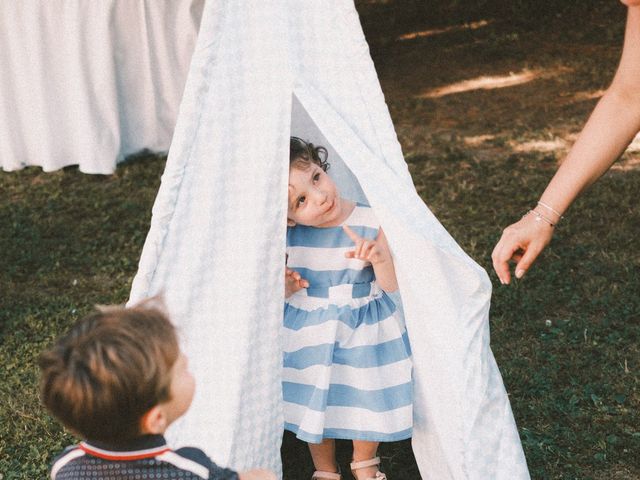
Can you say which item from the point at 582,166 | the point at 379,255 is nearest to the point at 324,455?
the point at 379,255

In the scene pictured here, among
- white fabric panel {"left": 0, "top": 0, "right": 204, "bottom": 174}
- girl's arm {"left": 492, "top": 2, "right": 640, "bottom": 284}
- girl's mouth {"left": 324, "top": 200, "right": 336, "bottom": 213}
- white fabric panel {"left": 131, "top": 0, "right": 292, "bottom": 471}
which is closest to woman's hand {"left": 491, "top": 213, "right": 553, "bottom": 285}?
girl's arm {"left": 492, "top": 2, "right": 640, "bottom": 284}

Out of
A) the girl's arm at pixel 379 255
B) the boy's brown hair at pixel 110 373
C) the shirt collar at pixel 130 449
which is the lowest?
the girl's arm at pixel 379 255

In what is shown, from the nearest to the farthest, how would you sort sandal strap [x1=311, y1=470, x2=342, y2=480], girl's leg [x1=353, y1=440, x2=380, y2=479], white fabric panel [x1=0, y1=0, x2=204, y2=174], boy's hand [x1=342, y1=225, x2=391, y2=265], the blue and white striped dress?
1. boy's hand [x1=342, y1=225, x2=391, y2=265]
2. the blue and white striped dress
3. girl's leg [x1=353, y1=440, x2=380, y2=479]
4. sandal strap [x1=311, y1=470, x2=342, y2=480]
5. white fabric panel [x1=0, y1=0, x2=204, y2=174]

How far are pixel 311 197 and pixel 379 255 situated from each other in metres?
0.27

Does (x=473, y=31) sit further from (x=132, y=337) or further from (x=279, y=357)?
(x=132, y=337)

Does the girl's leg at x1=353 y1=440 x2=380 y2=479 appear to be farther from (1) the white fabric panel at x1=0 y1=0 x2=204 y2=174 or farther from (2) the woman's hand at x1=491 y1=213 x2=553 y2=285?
(1) the white fabric panel at x1=0 y1=0 x2=204 y2=174

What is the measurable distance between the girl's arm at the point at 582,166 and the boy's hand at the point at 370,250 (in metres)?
0.39

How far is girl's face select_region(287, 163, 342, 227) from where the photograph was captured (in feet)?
9.02

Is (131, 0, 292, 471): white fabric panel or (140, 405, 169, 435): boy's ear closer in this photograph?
(140, 405, 169, 435): boy's ear

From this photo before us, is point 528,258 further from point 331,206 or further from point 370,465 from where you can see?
point 370,465

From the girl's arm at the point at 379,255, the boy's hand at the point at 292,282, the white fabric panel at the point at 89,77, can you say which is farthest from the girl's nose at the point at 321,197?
the white fabric panel at the point at 89,77

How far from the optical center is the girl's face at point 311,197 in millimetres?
2748

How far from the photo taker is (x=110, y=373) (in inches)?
64.4

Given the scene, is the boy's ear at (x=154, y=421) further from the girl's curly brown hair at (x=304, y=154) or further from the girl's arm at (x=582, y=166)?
the girl's curly brown hair at (x=304, y=154)
